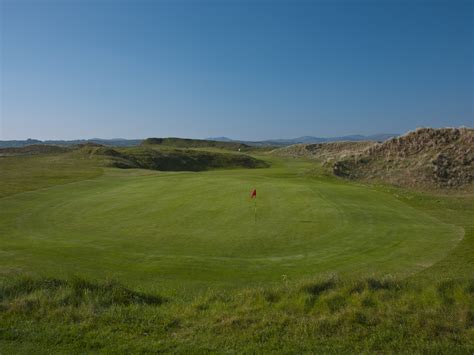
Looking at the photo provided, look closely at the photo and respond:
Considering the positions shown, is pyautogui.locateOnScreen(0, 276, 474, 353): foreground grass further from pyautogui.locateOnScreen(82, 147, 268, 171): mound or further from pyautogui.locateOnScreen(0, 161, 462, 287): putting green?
pyautogui.locateOnScreen(82, 147, 268, 171): mound

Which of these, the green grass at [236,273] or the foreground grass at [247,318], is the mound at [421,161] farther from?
the foreground grass at [247,318]

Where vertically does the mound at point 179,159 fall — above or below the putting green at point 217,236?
above

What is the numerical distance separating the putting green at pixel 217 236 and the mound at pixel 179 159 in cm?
5244

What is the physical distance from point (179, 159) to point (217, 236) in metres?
71.6

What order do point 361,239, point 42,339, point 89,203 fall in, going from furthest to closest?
point 89,203, point 361,239, point 42,339

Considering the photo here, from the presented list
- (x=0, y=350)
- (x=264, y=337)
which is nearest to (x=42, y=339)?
(x=0, y=350)

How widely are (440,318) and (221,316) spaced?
409 cm

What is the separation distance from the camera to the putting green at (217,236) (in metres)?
11.8

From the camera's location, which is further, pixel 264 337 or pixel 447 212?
pixel 447 212

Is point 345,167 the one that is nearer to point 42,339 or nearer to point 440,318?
point 440,318

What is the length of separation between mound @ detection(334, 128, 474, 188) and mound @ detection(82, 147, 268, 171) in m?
41.3

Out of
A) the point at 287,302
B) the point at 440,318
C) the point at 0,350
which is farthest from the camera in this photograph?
the point at 287,302

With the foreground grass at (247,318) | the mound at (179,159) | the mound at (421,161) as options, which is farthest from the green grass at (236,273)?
the mound at (179,159)

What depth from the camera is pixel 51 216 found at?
65.1 feet
